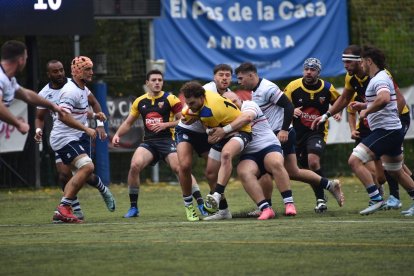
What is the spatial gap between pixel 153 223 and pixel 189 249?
3.35m

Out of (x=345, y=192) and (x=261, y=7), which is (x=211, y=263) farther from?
(x=261, y=7)

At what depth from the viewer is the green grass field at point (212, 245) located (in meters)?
9.22

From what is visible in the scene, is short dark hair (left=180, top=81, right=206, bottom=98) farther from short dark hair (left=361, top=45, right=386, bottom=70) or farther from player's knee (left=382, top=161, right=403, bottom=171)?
player's knee (left=382, top=161, right=403, bottom=171)

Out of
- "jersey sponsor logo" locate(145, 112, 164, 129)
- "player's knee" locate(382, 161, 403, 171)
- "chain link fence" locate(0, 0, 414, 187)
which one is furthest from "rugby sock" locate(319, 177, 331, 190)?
"chain link fence" locate(0, 0, 414, 187)

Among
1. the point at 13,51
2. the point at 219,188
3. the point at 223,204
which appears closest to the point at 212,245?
the point at 219,188

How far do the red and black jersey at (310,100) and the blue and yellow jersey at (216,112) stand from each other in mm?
2549

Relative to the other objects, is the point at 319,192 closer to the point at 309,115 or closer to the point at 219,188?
the point at 309,115

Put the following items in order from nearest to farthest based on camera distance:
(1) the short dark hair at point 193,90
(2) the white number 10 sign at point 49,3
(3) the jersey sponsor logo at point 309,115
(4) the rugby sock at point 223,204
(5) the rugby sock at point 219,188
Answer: (1) the short dark hair at point 193,90
(5) the rugby sock at point 219,188
(4) the rugby sock at point 223,204
(3) the jersey sponsor logo at point 309,115
(2) the white number 10 sign at point 49,3

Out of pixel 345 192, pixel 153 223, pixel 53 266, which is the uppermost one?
pixel 53 266

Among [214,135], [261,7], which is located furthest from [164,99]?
[261,7]

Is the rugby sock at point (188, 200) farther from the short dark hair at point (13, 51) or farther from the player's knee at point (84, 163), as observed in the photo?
the short dark hair at point (13, 51)

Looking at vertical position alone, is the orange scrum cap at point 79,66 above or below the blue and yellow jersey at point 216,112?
above

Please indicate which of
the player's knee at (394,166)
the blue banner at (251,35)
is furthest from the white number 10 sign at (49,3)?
the player's knee at (394,166)

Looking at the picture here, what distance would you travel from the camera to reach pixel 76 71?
1480 centimetres
